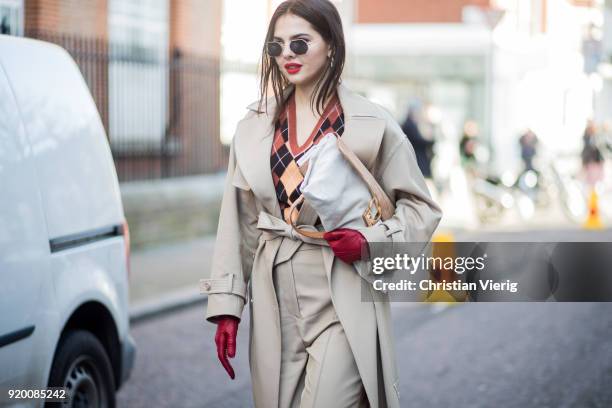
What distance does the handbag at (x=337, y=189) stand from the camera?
3.30 meters

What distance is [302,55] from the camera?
11.7 feet

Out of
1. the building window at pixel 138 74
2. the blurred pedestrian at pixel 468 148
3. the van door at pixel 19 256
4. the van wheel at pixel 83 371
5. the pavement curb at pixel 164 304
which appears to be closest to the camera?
the van door at pixel 19 256

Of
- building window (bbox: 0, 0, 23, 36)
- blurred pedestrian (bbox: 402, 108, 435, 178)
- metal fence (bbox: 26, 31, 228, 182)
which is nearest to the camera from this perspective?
building window (bbox: 0, 0, 23, 36)

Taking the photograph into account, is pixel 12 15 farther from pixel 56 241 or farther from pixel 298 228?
pixel 298 228

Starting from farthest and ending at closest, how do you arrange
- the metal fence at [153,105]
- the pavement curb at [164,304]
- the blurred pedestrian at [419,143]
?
the blurred pedestrian at [419,143], the metal fence at [153,105], the pavement curb at [164,304]

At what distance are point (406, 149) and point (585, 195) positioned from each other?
1718cm

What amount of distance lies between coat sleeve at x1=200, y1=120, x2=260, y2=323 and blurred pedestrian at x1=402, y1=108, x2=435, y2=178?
13.0 meters

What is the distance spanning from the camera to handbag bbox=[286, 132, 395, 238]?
3.30m

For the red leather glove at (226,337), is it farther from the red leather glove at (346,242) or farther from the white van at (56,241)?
the white van at (56,241)

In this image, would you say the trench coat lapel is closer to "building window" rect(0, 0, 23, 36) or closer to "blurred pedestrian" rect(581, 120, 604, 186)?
"building window" rect(0, 0, 23, 36)

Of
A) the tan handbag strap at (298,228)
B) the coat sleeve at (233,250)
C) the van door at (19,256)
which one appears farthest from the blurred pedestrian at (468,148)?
the tan handbag strap at (298,228)

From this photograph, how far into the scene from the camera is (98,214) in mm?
5012

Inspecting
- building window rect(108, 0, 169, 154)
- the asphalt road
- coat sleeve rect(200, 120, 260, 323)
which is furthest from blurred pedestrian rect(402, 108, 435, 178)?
coat sleeve rect(200, 120, 260, 323)

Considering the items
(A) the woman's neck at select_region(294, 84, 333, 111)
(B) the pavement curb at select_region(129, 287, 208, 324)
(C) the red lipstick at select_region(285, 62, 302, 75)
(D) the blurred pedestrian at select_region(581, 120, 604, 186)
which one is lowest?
(B) the pavement curb at select_region(129, 287, 208, 324)
